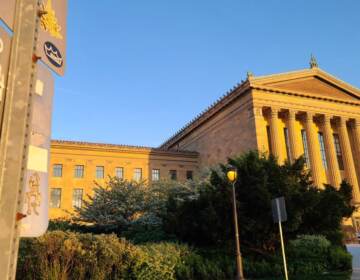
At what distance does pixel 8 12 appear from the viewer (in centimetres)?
292

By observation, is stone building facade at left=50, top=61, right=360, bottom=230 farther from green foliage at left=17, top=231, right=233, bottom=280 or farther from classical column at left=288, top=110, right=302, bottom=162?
green foliage at left=17, top=231, right=233, bottom=280

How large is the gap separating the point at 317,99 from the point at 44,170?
4282 centimetres

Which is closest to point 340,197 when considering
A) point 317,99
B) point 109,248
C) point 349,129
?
point 109,248

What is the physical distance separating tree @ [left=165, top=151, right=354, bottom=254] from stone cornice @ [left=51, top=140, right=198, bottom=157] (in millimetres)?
28187

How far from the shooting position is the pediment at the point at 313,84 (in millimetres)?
40281

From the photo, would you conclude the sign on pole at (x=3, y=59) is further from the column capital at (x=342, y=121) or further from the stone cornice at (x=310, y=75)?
the column capital at (x=342, y=121)

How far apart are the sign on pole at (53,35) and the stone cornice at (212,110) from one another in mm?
36039

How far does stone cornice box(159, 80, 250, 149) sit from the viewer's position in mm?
39875

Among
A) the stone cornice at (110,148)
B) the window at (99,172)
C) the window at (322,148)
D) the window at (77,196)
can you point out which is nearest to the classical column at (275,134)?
the window at (322,148)

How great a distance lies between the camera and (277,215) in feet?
40.3

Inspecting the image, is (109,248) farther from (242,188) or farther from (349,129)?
(349,129)

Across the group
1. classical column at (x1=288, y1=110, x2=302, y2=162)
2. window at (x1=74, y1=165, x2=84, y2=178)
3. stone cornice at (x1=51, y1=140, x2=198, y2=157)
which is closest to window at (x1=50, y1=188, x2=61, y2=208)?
window at (x1=74, y1=165, x2=84, y2=178)

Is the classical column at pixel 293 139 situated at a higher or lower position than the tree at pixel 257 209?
higher

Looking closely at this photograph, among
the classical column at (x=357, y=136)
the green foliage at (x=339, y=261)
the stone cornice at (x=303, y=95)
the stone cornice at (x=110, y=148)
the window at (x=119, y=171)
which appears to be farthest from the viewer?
the window at (x=119, y=171)
